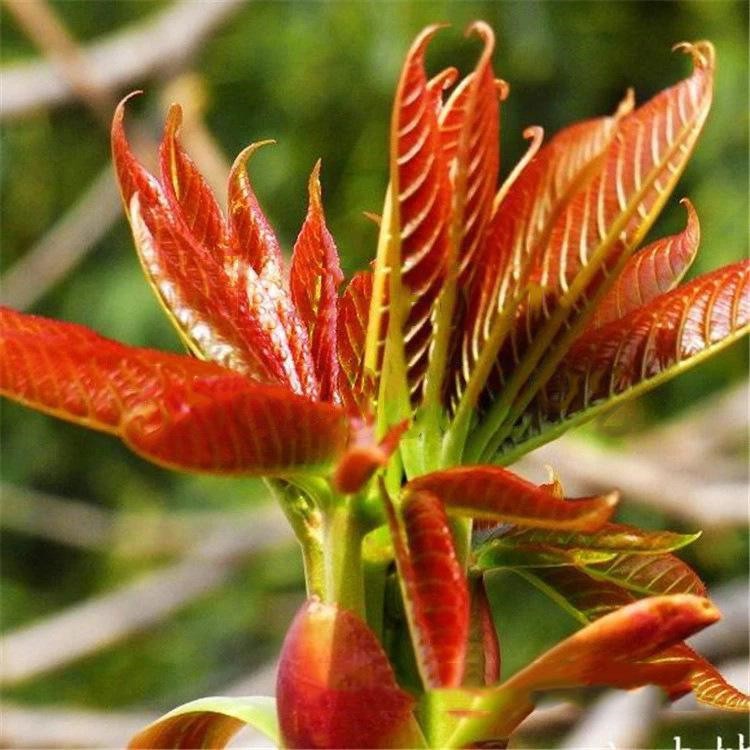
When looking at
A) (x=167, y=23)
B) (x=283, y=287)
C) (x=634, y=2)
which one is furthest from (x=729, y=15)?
(x=283, y=287)

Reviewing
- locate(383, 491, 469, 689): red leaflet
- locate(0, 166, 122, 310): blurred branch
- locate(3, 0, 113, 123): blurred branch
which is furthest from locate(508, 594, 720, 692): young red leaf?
locate(0, 166, 122, 310): blurred branch

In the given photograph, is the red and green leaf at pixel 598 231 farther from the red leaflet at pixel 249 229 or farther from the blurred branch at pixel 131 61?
the blurred branch at pixel 131 61

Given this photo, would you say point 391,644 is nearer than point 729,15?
Yes

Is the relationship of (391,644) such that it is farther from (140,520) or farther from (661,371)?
(140,520)

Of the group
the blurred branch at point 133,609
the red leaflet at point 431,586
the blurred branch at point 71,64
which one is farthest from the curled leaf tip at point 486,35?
the blurred branch at point 133,609

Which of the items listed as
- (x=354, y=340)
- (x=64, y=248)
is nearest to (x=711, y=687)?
(x=354, y=340)

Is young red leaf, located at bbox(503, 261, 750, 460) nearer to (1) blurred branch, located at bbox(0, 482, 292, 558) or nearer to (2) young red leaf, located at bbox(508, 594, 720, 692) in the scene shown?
(2) young red leaf, located at bbox(508, 594, 720, 692)

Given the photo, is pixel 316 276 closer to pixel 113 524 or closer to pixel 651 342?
pixel 651 342
